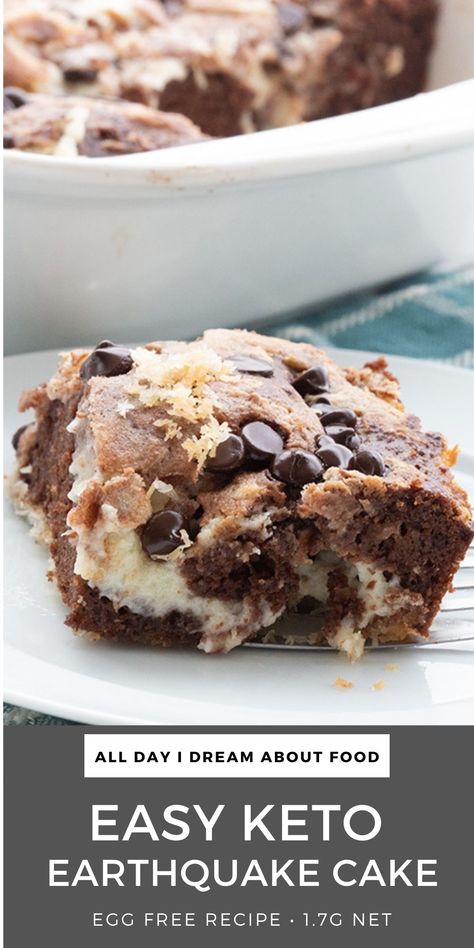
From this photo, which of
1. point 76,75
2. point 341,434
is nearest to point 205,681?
point 341,434

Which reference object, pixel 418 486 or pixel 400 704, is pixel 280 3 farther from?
pixel 400 704

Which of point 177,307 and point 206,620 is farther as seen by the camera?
point 177,307

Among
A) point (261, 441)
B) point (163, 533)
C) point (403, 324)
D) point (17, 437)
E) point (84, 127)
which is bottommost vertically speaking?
point (403, 324)

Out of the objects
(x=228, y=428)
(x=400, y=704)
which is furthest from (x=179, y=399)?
(x=400, y=704)

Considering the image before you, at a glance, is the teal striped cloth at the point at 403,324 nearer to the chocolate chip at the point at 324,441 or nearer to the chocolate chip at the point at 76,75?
the chocolate chip at the point at 76,75

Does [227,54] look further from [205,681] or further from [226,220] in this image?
[205,681]
